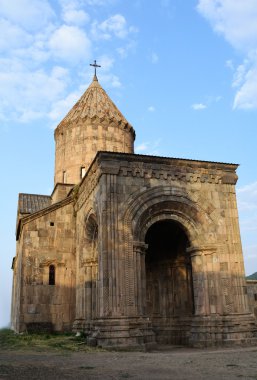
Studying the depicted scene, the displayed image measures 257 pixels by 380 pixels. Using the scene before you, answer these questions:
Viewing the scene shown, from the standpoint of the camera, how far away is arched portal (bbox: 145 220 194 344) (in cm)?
1667

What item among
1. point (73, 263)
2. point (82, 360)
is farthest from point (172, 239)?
point (82, 360)

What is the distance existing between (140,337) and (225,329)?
316 centimetres

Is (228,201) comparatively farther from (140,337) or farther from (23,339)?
(23,339)

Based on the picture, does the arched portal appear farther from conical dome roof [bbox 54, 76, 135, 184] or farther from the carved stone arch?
conical dome roof [bbox 54, 76, 135, 184]

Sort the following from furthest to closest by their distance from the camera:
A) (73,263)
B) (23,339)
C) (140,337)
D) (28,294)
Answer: (73,263) → (28,294) → (23,339) → (140,337)

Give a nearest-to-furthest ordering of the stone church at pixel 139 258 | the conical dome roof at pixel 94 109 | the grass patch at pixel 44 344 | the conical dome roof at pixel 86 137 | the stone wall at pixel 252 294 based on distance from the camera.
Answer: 1. the grass patch at pixel 44 344
2. the stone church at pixel 139 258
3. the stone wall at pixel 252 294
4. the conical dome roof at pixel 86 137
5. the conical dome roof at pixel 94 109

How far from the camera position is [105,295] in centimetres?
1278

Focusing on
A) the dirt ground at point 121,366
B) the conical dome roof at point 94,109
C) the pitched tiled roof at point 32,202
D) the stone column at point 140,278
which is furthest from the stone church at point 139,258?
the conical dome roof at point 94,109

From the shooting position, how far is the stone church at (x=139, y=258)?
1323cm

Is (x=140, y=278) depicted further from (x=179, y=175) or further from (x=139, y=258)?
(x=179, y=175)

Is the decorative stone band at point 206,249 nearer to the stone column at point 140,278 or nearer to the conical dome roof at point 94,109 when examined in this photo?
the stone column at point 140,278

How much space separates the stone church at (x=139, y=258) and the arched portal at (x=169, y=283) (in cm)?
4

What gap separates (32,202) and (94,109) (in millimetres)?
6929

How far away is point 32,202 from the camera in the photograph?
24.3m
